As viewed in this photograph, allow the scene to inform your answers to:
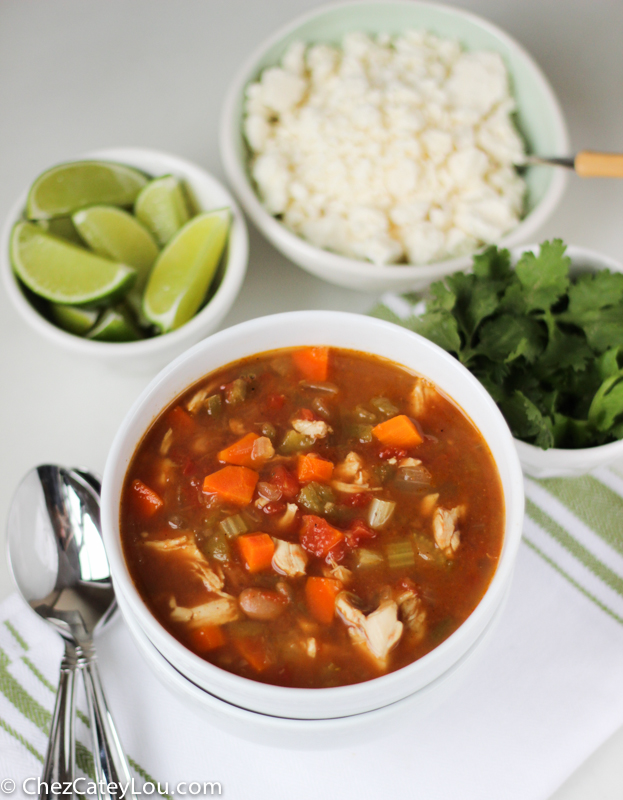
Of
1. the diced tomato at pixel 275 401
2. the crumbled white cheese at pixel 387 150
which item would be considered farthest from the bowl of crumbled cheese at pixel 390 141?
the diced tomato at pixel 275 401

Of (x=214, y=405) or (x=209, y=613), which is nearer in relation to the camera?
(x=209, y=613)

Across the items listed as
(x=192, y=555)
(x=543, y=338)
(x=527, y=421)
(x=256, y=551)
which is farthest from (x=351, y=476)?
(x=543, y=338)

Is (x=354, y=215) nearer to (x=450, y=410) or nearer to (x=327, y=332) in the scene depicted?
(x=327, y=332)

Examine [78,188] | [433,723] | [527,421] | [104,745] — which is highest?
[78,188]

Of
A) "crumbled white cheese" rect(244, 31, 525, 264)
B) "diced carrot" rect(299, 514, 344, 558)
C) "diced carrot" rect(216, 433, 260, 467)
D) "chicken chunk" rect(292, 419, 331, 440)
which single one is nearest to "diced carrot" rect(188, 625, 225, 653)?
"diced carrot" rect(299, 514, 344, 558)

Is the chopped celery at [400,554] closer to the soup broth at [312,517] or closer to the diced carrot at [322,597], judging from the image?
the soup broth at [312,517]

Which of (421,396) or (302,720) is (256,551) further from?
(421,396)

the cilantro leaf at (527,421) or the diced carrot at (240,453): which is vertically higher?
the diced carrot at (240,453)

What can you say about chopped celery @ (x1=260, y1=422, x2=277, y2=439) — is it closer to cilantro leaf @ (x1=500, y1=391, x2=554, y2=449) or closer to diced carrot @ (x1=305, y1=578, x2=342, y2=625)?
diced carrot @ (x1=305, y1=578, x2=342, y2=625)
